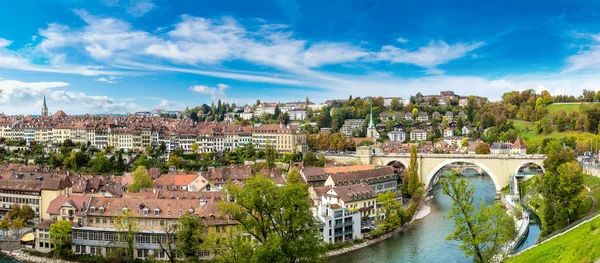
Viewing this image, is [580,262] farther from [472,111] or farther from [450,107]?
[450,107]

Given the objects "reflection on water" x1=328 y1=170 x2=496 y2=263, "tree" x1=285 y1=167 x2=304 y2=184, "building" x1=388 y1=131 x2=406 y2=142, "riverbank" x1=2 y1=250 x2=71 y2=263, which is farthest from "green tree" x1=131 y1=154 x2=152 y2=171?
"building" x1=388 y1=131 x2=406 y2=142

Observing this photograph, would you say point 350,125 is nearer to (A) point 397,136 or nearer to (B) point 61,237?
(A) point 397,136

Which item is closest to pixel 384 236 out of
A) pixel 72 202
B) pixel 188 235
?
pixel 188 235

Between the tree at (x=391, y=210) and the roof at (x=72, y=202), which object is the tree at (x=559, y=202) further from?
the roof at (x=72, y=202)

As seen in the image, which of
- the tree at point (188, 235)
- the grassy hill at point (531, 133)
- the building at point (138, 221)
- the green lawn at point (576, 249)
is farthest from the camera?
the grassy hill at point (531, 133)

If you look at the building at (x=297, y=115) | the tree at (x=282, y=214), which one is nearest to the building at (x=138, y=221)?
the tree at (x=282, y=214)

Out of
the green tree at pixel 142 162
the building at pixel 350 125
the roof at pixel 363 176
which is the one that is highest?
the building at pixel 350 125

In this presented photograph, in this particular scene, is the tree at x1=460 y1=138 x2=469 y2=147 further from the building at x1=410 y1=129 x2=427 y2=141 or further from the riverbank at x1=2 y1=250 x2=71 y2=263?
the riverbank at x1=2 y1=250 x2=71 y2=263
